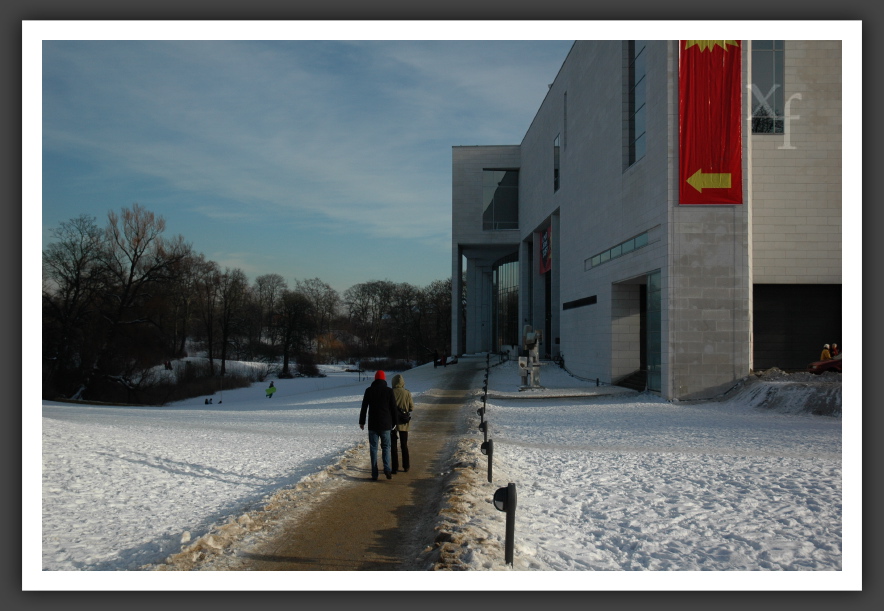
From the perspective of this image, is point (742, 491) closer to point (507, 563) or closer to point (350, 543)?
point (507, 563)

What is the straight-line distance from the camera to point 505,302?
66875 millimetres

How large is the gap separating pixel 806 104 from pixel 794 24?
2205cm

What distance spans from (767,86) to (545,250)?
25222 millimetres

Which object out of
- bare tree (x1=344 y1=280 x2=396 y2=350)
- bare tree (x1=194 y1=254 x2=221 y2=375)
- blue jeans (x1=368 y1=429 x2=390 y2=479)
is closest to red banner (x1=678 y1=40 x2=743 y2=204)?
blue jeans (x1=368 y1=429 x2=390 y2=479)

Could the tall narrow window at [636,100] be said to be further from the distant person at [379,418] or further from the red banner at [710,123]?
the distant person at [379,418]

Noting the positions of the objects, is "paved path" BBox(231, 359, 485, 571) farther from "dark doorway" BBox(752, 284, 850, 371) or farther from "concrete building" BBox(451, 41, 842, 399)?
"dark doorway" BBox(752, 284, 850, 371)

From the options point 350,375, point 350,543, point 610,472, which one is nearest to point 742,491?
point 610,472

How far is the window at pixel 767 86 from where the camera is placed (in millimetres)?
24156

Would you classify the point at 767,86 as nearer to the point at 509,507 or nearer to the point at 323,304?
the point at 509,507

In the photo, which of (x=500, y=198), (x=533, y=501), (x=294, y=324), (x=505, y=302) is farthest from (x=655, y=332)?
(x=294, y=324)

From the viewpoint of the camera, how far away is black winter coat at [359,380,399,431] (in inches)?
404

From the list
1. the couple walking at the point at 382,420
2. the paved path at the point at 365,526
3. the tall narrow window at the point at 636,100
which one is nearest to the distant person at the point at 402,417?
the couple walking at the point at 382,420

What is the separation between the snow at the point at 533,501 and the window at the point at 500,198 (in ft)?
145

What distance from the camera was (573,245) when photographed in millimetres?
38094
